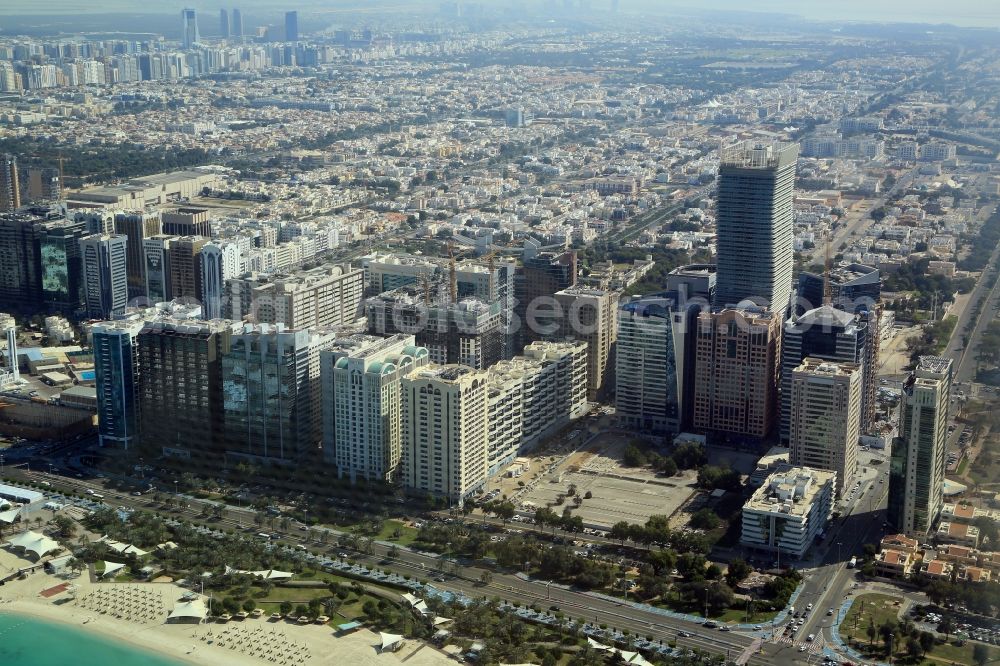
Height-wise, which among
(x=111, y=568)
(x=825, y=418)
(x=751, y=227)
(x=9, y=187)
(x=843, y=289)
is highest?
(x=751, y=227)

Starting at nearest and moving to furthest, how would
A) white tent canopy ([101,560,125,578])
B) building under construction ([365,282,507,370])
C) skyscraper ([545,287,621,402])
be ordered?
white tent canopy ([101,560,125,578]), building under construction ([365,282,507,370]), skyscraper ([545,287,621,402])

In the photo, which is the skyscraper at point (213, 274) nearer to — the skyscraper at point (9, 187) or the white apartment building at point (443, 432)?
the white apartment building at point (443, 432)

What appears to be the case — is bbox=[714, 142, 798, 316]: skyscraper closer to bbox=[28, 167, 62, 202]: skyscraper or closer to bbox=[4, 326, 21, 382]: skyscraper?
bbox=[4, 326, 21, 382]: skyscraper

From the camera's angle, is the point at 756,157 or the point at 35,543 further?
the point at 756,157

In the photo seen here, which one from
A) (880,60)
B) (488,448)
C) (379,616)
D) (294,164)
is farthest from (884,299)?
(880,60)

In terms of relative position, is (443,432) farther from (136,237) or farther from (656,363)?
(136,237)

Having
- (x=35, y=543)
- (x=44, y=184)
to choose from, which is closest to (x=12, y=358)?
(x=35, y=543)

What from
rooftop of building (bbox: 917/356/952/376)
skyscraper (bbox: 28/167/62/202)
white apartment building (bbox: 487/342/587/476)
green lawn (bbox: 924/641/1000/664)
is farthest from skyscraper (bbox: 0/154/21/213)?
green lawn (bbox: 924/641/1000/664)
